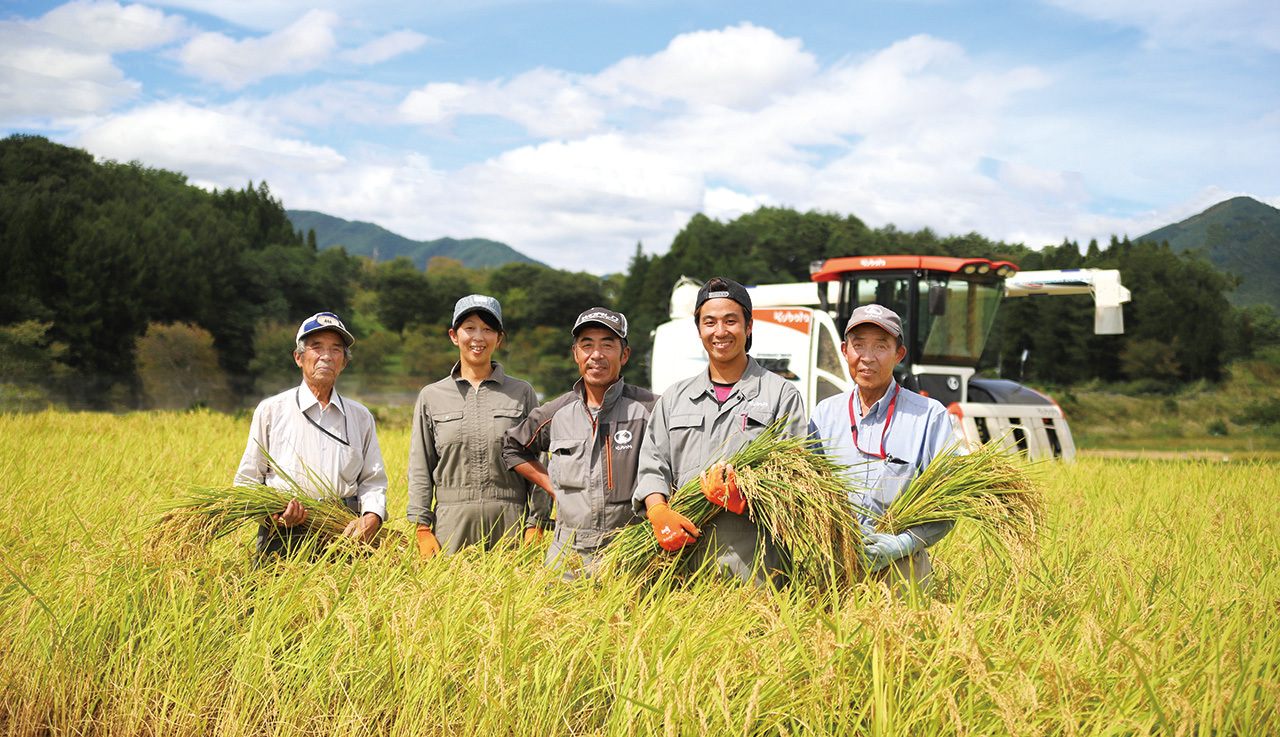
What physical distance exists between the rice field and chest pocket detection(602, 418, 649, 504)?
0.37 m

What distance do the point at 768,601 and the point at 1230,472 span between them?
7273 mm

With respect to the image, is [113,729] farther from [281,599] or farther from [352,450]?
[352,450]

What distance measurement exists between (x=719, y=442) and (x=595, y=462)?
0.55m

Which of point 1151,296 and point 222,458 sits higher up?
point 1151,296

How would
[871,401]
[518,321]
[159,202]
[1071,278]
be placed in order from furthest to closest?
[518,321] → [159,202] → [1071,278] → [871,401]

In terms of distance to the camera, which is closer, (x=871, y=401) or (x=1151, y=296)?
(x=871, y=401)

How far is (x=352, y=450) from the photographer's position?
128 inches

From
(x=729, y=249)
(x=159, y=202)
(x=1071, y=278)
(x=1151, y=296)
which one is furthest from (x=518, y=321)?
(x=1071, y=278)

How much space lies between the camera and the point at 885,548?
2615 mm

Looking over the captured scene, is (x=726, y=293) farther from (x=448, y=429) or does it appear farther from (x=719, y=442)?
(x=448, y=429)

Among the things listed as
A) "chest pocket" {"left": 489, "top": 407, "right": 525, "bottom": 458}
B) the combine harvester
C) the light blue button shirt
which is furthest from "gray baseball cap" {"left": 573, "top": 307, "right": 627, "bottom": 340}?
the combine harvester

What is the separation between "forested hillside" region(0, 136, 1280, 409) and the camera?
1449 inches

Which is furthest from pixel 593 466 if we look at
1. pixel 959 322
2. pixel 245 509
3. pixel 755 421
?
pixel 959 322

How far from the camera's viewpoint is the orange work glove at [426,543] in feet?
10.8
